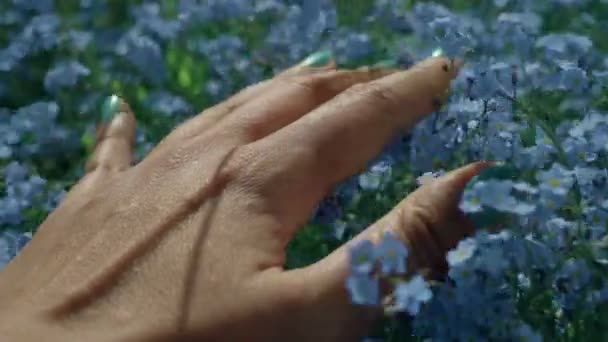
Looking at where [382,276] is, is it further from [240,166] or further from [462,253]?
[240,166]

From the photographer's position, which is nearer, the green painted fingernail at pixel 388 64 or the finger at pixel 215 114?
the finger at pixel 215 114

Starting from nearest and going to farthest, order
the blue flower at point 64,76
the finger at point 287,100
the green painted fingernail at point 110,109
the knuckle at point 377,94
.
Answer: the knuckle at point 377,94 → the finger at point 287,100 → the green painted fingernail at point 110,109 → the blue flower at point 64,76

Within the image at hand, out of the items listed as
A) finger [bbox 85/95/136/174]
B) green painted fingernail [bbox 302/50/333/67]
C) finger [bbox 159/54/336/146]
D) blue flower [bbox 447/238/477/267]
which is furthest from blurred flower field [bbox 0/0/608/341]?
finger [bbox 159/54/336/146]

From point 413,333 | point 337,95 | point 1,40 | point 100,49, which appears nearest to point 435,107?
point 337,95

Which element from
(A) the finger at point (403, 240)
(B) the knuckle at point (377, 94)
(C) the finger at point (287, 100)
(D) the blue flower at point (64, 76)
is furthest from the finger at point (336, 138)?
(D) the blue flower at point (64, 76)

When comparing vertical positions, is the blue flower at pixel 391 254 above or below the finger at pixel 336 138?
above

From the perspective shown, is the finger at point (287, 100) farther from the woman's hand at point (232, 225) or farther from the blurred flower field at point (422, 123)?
the blurred flower field at point (422, 123)

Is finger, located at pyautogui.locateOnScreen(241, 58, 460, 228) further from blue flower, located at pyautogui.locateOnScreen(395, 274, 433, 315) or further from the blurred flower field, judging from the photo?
blue flower, located at pyautogui.locateOnScreen(395, 274, 433, 315)
